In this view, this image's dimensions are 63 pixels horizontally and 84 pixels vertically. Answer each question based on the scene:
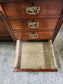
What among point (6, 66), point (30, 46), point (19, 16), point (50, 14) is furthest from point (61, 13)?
point (6, 66)

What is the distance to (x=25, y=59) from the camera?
81 centimetres

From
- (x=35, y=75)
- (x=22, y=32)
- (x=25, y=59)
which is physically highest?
(x=22, y=32)

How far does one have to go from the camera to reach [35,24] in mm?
620

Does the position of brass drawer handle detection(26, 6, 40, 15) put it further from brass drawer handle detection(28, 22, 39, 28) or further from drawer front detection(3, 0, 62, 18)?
brass drawer handle detection(28, 22, 39, 28)

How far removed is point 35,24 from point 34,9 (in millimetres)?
156

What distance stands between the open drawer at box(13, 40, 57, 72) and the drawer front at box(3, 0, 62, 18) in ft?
1.28

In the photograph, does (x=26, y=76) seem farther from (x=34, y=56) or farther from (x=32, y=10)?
(x=32, y=10)

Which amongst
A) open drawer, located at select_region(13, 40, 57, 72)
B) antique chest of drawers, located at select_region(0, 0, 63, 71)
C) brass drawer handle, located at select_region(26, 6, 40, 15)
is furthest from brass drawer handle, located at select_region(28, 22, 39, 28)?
open drawer, located at select_region(13, 40, 57, 72)

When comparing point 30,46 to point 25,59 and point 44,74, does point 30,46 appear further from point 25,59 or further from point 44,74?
point 44,74

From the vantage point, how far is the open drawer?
0.76 metres

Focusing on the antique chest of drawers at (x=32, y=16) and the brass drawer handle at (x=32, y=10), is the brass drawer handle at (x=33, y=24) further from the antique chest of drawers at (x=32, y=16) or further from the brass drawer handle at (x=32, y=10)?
the brass drawer handle at (x=32, y=10)

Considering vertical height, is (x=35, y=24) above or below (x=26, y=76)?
above

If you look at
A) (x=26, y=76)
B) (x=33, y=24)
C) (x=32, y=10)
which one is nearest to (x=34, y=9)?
(x=32, y=10)

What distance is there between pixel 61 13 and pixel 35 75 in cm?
66
